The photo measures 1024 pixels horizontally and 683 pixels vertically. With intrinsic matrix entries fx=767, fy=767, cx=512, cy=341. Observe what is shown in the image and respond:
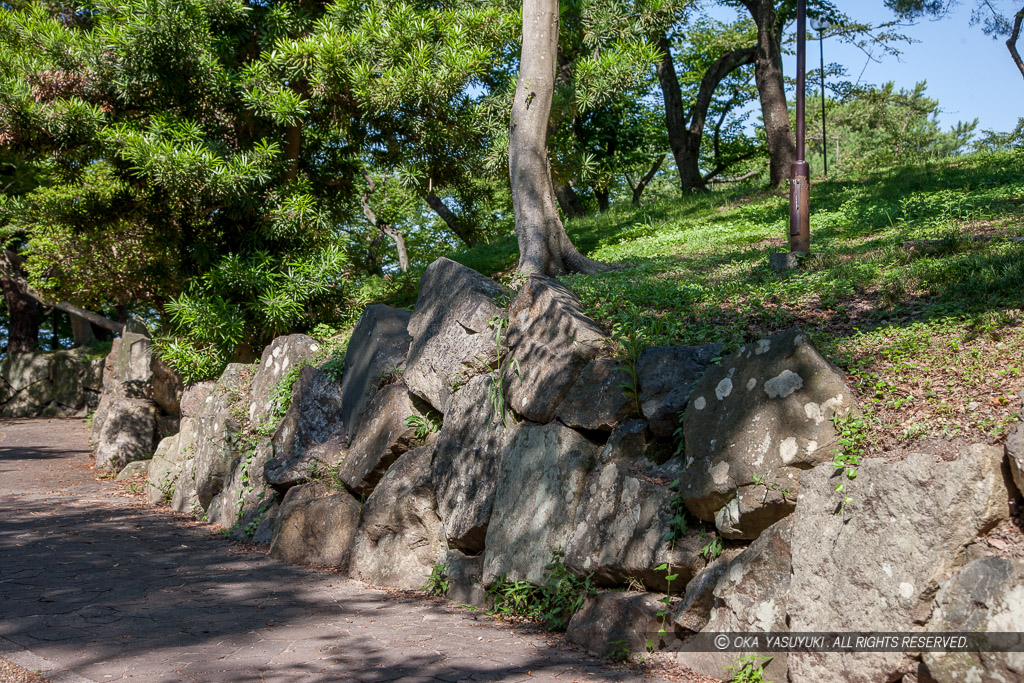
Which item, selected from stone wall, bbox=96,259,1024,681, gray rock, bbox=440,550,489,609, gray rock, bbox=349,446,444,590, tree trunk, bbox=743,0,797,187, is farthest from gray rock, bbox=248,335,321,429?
tree trunk, bbox=743,0,797,187

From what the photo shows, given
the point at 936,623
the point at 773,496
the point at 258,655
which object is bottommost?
the point at 258,655

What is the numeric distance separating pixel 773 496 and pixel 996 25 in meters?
11.6

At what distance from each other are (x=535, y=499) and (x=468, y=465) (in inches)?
36.6

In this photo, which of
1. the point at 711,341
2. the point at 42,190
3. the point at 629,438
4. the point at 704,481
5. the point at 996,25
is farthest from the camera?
the point at 42,190

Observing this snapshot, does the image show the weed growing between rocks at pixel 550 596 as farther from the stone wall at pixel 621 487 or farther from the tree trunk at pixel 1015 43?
the tree trunk at pixel 1015 43

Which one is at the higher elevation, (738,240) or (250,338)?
(738,240)

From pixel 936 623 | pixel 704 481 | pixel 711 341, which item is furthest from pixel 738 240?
pixel 936 623

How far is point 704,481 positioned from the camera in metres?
4.36

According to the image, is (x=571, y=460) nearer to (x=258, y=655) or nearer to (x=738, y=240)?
(x=258, y=655)

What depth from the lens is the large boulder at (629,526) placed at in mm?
4496

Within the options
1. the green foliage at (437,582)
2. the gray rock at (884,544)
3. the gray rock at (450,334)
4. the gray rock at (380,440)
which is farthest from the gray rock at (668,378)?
the gray rock at (380,440)

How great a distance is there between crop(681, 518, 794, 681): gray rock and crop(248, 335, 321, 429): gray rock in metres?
6.54

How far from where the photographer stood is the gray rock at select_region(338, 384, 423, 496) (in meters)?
7.02

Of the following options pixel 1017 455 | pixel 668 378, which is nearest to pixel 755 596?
pixel 1017 455
